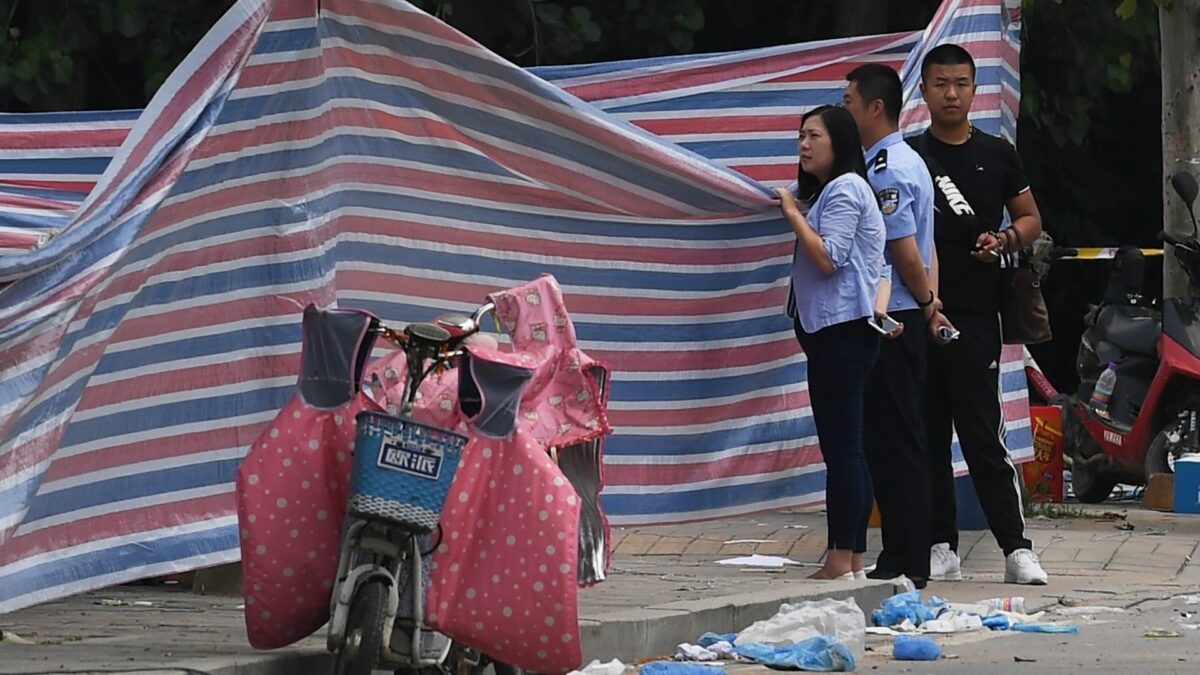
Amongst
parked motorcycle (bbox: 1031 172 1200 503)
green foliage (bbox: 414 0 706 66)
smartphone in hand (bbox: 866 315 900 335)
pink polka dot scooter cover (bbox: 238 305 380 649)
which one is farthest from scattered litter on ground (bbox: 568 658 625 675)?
green foliage (bbox: 414 0 706 66)

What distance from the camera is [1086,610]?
8.12 m

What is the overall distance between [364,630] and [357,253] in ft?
6.24

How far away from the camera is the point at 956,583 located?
8883 millimetres

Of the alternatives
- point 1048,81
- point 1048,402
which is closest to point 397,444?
point 1048,402

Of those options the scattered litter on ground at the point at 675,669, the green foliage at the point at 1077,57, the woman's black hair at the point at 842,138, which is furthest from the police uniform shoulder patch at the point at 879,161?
the green foliage at the point at 1077,57

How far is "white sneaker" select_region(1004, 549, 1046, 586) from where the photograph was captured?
8.78 m

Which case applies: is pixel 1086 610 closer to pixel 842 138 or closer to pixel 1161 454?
pixel 842 138

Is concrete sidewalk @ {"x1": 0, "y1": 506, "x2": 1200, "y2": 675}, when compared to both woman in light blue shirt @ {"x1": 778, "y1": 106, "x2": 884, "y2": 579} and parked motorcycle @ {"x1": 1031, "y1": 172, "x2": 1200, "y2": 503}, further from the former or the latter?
parked motorcycle @ {"x1": 1031, "y1": 172, "x2": 1200, "y2": 503}

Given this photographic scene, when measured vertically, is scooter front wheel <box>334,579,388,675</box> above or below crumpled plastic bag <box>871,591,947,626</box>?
above

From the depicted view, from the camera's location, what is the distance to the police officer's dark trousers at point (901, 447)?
847cm

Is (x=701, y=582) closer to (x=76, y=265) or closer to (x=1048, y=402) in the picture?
(x=76, y=265)

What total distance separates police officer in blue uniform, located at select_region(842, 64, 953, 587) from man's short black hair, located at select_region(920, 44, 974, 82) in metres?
0.20

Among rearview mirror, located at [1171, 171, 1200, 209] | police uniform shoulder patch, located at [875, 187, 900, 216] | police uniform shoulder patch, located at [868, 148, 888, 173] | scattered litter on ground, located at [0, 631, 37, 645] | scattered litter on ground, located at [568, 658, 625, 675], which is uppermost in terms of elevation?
police uniform shoulder patch, located at [868, 148, 888, 173]

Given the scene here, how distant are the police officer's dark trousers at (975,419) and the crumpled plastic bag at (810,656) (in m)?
2.14
